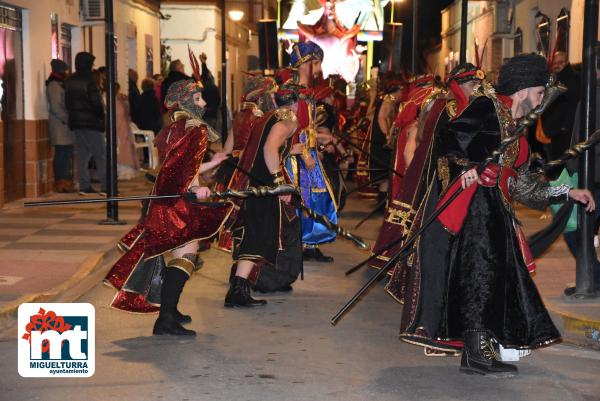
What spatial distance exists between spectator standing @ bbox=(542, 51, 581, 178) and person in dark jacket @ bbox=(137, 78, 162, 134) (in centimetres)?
1200

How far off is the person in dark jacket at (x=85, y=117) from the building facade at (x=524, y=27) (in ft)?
19.1

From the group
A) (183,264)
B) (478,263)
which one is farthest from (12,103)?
(478,263)

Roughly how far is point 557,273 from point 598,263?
0.90 meters

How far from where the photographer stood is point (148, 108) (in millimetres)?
23375

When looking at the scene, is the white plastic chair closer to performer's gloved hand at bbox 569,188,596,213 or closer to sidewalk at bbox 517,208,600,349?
sidewalk at bbox 517,208,600,349

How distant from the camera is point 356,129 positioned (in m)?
19.0

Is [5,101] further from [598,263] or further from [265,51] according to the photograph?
[265,51]

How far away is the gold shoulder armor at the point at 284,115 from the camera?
9094mm

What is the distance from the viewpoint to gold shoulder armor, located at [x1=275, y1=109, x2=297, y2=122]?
9.09 m

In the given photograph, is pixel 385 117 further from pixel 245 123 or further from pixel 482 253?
pixel 482 253

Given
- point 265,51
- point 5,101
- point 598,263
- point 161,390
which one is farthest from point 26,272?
point 265,51

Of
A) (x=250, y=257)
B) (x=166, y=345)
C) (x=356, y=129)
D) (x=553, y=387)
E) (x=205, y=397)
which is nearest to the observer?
(x=205, y=397)

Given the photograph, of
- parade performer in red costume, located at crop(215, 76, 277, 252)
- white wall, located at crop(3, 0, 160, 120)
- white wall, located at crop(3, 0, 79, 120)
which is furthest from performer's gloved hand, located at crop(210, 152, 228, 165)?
white wall, located at crop(3, 0, 79, 120)

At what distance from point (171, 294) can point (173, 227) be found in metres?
0.47
